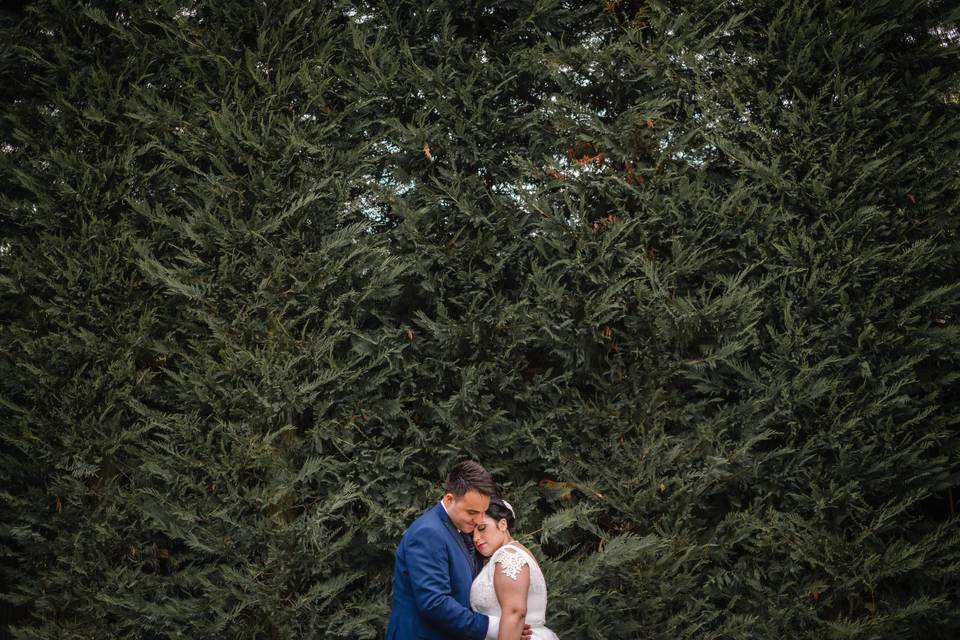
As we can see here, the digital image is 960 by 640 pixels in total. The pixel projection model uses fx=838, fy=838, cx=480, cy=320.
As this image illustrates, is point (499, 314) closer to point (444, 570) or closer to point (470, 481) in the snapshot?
point (470, 481)

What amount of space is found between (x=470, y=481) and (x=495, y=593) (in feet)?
1.81

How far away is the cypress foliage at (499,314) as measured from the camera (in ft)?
17.1

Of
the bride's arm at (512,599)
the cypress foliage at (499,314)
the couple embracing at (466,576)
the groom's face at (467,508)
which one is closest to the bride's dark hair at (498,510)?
the couple embracing at (466,576)

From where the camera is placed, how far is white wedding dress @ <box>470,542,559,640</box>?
4.06m

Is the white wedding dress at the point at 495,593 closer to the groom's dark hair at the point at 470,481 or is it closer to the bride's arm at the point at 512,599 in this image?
the bride's arm at the point at 512,599

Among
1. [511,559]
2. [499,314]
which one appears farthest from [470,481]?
[499,314]

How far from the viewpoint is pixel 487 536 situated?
4.20 meters

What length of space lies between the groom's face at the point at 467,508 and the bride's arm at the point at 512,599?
0.88 feet

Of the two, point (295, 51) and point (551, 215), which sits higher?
point (295, 51)

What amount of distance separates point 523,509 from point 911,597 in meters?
2.53

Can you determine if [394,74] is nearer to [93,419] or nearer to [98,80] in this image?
[98,80]

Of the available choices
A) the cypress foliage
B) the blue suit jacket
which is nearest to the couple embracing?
the blue suit jacket

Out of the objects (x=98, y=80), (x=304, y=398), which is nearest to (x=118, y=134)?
(x=98, y=80)

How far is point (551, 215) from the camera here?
5.52 meters
